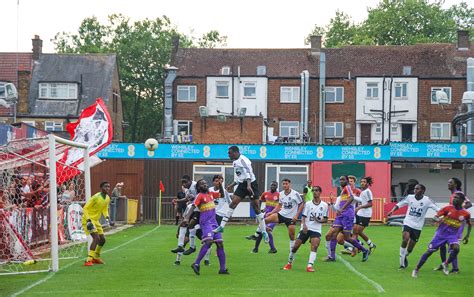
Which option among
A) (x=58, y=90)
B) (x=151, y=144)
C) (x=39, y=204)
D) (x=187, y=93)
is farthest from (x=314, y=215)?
(x=187, y=93)

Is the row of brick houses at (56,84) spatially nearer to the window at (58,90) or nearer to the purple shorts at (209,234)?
the window at (58,90)

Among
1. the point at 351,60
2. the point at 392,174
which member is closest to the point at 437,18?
the point at 351,60

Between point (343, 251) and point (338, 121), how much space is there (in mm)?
50352

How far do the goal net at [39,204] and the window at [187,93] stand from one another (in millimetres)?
43831

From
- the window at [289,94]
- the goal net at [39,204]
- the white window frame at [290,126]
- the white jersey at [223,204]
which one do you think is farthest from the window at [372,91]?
the white jersey at [223,204]

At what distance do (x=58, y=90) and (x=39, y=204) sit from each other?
46.0 meters

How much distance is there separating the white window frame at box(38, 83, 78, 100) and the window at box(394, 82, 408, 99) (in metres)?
25.5

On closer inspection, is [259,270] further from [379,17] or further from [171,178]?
[379,17]

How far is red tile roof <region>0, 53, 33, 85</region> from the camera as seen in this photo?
7406cm

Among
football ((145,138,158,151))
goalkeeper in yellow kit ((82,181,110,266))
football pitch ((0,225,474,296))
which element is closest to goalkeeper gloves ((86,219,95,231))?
goalkeeper in yellow kit ((82,181,110,266))

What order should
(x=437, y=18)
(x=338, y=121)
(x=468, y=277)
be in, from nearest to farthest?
(x=468, y=277) < (x=338, y=121) < (x=437, y=18)

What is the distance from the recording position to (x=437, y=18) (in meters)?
96.1

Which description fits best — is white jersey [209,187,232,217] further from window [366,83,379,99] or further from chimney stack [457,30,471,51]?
chimney stack [457,30,471,51]

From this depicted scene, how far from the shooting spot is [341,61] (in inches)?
3014
